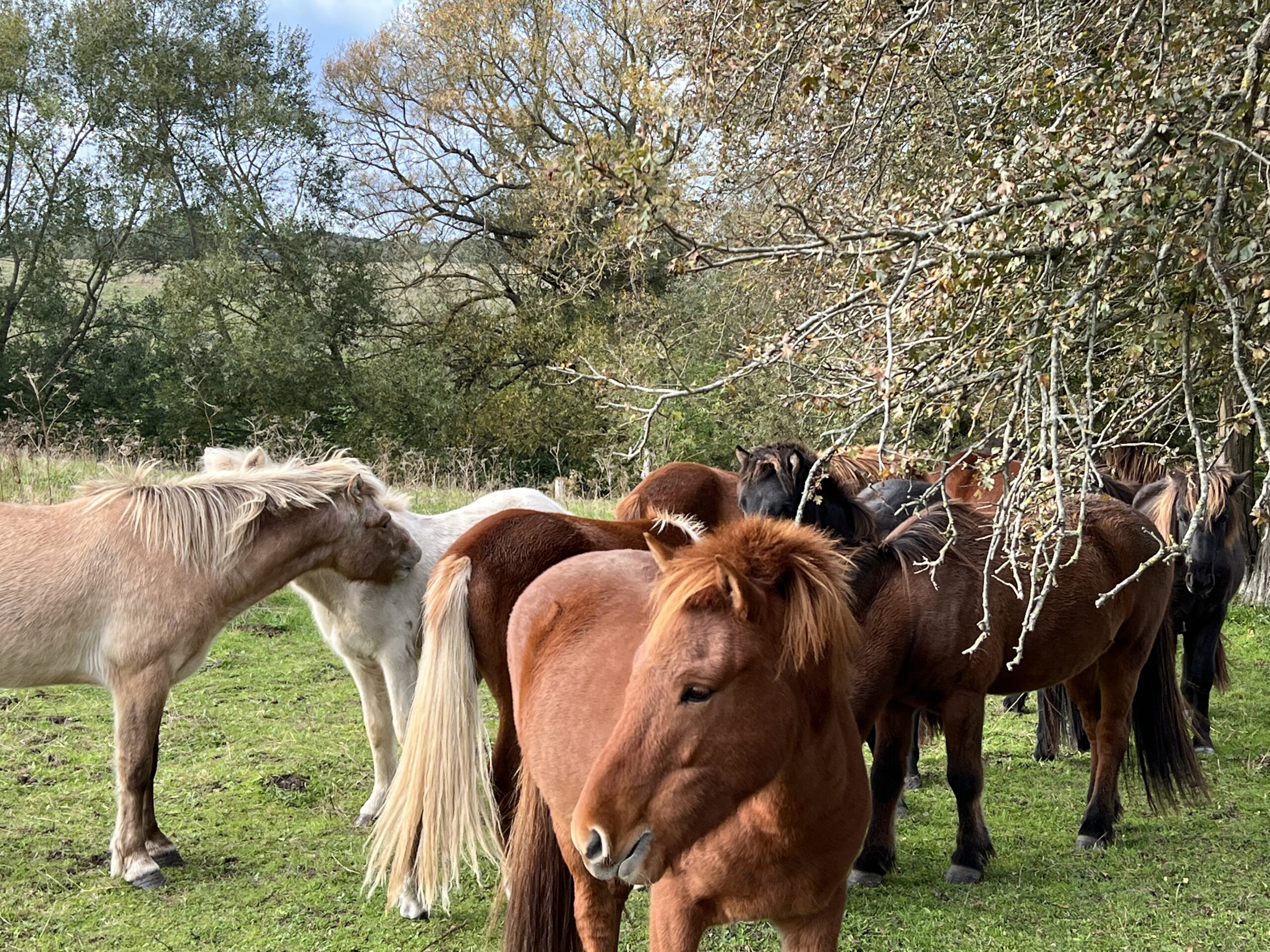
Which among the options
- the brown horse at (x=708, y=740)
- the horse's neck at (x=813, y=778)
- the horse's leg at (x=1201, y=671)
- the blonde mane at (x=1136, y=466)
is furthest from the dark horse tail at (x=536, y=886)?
the blonde mane at (x=1136, y=466)

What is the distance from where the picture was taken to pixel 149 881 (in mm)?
3893

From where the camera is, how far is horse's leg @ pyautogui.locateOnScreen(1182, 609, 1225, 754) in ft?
19.1

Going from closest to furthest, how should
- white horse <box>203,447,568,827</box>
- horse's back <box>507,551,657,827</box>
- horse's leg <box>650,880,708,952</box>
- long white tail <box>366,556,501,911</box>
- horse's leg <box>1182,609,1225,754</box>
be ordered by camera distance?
horse's leg <box>650,880,708,952</box> → horse's back <box>507,551,657,827</box> → long white tail <box>366,556,501,911</box> → white horse <box>203,447,568,827</box> → horse's leg <box>1182,609,1225,754</box>

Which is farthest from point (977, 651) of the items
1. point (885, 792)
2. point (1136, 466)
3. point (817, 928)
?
point (1136, 466)

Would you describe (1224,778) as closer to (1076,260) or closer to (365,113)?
(1076,260)

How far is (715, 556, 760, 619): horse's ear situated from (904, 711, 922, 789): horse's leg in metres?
3.55

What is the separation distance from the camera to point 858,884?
399 cm

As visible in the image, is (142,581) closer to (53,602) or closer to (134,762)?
(53,602)

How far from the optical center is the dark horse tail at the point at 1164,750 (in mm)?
4762

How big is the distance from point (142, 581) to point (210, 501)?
1.40ft

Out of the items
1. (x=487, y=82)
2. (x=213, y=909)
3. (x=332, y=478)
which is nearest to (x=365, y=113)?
(x=487, y=82)

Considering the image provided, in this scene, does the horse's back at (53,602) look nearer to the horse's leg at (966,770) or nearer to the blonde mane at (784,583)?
the blonde mane at (784,583)

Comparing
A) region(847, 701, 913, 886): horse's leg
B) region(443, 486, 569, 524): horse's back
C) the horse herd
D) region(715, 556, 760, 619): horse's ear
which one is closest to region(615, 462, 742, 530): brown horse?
the horse herd

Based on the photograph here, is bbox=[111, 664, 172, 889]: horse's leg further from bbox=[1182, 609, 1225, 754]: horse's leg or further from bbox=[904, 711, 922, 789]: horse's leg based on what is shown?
bbox=[1182, 609, 1225, 754]: horse's leg
